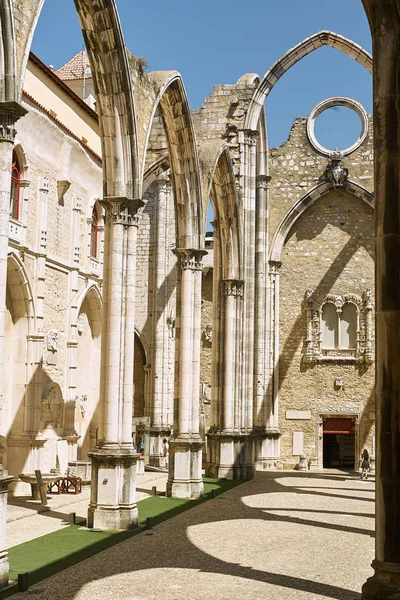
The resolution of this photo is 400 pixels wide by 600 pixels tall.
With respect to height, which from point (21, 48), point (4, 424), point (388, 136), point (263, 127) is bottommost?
point (4, 424)

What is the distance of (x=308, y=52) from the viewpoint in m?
23.8

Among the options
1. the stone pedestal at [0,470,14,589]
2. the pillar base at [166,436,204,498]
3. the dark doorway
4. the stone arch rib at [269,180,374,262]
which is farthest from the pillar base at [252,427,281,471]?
the stone pedestal at [0,470,14,589]

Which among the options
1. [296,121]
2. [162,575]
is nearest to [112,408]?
[162,575]

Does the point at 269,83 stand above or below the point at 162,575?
above

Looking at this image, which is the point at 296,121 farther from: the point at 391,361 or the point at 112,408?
the point at 391,361

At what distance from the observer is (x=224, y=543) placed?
10727mm

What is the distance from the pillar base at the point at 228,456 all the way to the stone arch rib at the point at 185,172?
5.49m

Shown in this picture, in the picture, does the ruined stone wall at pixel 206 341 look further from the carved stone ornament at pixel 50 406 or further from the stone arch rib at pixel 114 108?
the stone arch rib at pixel 114 108

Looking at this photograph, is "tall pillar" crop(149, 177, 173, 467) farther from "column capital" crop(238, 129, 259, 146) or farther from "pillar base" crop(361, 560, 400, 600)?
"pillar base" crop(361, 560, 400, 600)

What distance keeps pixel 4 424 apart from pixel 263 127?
13.5m

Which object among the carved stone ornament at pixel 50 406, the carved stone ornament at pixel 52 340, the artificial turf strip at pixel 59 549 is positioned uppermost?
the carved stone ornament at pixel 52 340

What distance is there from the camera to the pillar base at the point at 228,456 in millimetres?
19797

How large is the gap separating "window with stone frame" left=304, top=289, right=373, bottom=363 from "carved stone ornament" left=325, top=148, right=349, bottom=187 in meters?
3.57

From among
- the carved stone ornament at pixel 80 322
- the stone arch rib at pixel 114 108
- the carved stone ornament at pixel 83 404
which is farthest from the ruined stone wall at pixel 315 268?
the stone arch rib at pixel 114 108
